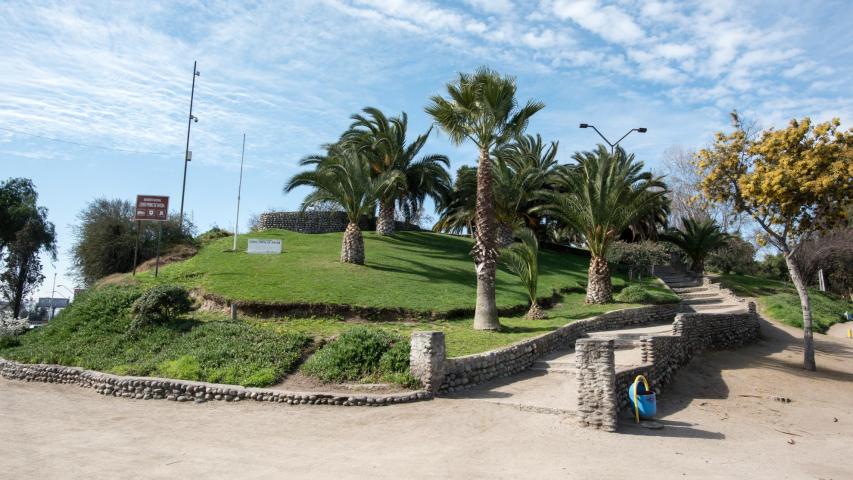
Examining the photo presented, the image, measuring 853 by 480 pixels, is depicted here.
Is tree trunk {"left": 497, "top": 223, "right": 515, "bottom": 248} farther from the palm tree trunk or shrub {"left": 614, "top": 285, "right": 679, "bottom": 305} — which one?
shrub {"left": 614, "top": 285, "right": 679, "bottom": 305}

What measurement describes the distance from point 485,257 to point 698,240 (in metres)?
26.9

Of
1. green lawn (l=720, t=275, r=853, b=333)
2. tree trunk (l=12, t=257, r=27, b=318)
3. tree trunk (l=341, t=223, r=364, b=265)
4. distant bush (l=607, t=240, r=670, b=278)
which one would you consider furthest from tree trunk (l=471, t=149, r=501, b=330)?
tree trunk (l=12, t=257, r=27, b=318)

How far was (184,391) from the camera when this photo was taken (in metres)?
13.0

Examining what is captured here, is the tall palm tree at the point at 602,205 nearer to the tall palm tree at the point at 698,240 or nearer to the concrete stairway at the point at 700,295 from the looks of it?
the concrete stairway at the point at 700,295

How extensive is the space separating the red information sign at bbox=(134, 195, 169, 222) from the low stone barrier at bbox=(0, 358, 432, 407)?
29.6 feet

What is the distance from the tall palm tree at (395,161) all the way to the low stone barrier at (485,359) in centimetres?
1633

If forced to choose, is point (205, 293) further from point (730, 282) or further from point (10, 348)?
point (730, 282)

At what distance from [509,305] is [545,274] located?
28.0ft

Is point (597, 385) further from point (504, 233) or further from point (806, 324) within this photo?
point (504, 233)

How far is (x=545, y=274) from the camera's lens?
28.9 m

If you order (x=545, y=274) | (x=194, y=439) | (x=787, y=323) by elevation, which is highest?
(x=545, y=274)

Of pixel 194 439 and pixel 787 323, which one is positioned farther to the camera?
pixel 787 323

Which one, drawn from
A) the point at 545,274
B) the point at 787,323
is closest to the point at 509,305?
the point at 545,274

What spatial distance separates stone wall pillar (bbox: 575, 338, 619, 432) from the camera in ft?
34.1
